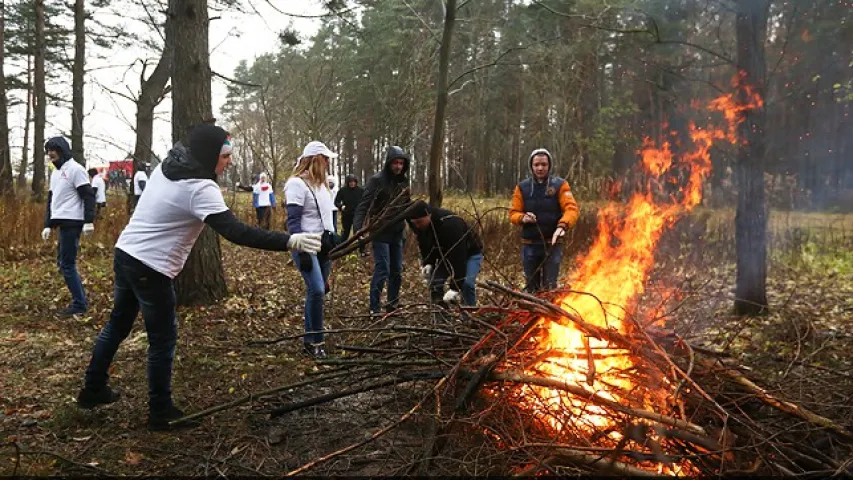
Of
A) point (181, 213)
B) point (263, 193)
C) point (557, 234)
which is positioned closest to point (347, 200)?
point (263, 193)

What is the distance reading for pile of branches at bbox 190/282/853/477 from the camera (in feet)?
7.65

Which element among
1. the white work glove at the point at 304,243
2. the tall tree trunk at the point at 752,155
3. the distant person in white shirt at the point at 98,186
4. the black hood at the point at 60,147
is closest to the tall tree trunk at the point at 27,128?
the distant person in white shirt at the point at 98,186

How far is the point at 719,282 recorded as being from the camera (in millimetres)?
8258

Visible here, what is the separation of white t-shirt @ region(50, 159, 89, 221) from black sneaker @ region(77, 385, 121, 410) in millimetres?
3211

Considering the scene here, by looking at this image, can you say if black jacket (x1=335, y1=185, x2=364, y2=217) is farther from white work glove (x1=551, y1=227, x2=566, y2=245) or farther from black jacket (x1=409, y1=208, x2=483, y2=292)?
white work glove (x1=551, y1=227, x2=566, y2=245)

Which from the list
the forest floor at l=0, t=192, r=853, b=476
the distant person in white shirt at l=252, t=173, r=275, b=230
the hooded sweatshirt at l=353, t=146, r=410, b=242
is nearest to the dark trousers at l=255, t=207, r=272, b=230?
the distant person in white shirt at l=252, t=173, r=275, b=230

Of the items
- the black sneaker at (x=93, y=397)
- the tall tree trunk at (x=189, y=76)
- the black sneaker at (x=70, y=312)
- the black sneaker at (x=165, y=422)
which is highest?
the tall tree trunk at (x=189, y=76)

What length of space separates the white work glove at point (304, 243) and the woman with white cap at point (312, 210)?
1.11 meters

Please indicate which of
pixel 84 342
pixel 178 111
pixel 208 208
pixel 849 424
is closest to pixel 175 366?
pixel 84 342

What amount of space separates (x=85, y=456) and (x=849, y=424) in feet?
12.9

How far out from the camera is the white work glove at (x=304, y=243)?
321 cm

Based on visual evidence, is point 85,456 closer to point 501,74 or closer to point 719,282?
point 719,282

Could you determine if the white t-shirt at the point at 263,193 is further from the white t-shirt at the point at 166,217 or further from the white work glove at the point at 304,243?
the white work glove at the point at 304,243

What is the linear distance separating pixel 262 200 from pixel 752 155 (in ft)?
34.4
